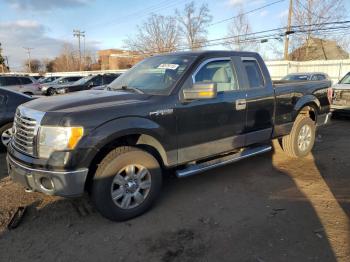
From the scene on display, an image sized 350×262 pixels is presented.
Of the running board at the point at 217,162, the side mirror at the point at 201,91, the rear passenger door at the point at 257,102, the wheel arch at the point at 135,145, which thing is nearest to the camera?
the wheel arch at the point at 135,145

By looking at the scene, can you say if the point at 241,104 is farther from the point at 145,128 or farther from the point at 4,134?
the point at 4,134

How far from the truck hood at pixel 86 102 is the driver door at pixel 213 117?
0.63 metres

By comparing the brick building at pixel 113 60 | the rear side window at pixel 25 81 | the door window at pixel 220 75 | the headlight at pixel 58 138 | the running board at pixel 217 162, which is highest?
the brick building at pixel 113 60

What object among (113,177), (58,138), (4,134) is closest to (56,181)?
(58,138)

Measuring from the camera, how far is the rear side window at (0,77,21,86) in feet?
54.3

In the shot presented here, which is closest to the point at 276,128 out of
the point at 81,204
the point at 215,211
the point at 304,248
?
the point at 215,211

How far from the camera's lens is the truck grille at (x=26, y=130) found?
3.37m

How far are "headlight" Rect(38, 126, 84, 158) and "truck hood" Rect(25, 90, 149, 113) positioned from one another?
0.75 feet

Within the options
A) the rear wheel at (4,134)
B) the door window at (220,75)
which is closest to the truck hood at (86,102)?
the door window at (220,75)

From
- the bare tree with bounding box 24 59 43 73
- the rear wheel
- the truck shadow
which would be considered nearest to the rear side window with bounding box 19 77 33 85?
the rear wheel

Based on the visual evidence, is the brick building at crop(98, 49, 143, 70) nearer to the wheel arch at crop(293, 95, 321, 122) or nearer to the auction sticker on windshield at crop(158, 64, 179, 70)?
the wheel arch at crop(293, 95, 321, 122)

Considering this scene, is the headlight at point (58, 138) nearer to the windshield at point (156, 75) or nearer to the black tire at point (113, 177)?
the black tire at point (113, 177)

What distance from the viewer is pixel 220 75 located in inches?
184

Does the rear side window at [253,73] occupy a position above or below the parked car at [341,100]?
above
